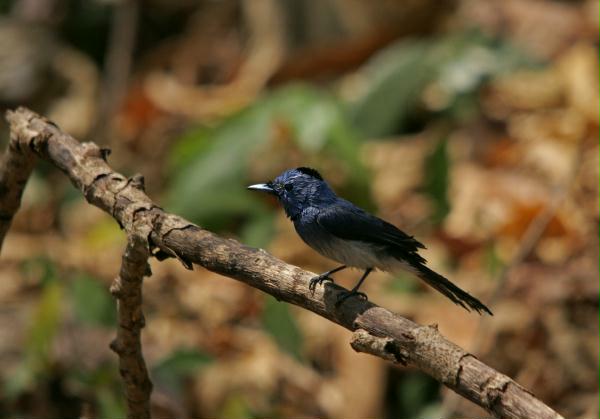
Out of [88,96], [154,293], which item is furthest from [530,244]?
[88,96]

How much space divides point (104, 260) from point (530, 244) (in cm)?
315

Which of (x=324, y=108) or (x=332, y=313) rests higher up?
(x=324, y=108)

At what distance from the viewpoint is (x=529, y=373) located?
16.2 ft

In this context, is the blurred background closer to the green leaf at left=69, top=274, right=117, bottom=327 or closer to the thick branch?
the green leaf at left=69, top=274, right=117, bottom=327

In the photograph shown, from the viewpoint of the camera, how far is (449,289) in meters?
2.58

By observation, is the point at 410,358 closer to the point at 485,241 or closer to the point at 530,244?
the point at 530,244

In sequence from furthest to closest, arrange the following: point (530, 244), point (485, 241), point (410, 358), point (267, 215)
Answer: point (485, 241) < point (267, 215) < point (530, 244) < point (410, 358)

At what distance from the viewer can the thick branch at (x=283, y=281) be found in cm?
195

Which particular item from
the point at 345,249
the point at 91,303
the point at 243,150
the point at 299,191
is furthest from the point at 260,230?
the point at 345,249

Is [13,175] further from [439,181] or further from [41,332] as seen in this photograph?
[439,181]

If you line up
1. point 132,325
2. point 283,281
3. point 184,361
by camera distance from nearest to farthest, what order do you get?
point 283,281
point 132,325
point 184,361

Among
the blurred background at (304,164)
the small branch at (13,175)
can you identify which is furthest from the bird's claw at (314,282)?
the blurred background at (304,164)

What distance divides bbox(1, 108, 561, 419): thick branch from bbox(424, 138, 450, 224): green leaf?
2.41m

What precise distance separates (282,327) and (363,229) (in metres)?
1.46
